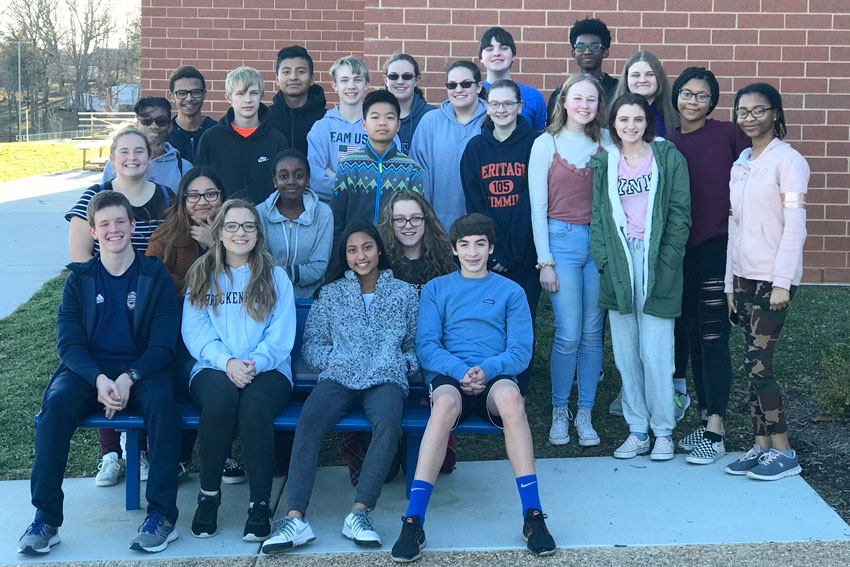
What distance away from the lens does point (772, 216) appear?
4.61 metres

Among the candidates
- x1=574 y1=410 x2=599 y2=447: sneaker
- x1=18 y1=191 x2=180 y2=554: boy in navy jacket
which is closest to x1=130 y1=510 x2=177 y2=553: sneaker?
x1=18 y1=191 x2=180 y2=554: boy in navy jacket

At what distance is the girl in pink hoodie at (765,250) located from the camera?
4.55 m

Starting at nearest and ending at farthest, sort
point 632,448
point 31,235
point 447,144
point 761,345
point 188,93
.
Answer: point 761,345, point 632,448, point 447,144, point 188,93, point 31,235

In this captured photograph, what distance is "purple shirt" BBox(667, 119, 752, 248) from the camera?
16.3 feet

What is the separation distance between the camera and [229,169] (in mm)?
5672

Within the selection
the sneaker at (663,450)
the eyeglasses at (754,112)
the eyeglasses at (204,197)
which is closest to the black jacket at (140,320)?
the eyeglasses at (204,197)

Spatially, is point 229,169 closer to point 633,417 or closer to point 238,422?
point 238,422

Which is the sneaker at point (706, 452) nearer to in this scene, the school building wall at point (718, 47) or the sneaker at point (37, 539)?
the sneaker at point (37, 539)

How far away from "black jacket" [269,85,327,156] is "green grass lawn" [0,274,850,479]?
2218 millimetres

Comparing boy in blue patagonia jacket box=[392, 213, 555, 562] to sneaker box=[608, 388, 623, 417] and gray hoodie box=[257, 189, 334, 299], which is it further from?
sneaker box=[608, 388, 623, 417]

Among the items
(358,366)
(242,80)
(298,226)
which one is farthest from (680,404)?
(242,80)

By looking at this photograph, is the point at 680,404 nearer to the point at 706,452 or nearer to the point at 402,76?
the point at 706,452

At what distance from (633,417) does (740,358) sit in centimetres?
200

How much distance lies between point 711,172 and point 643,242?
21.0 inches
